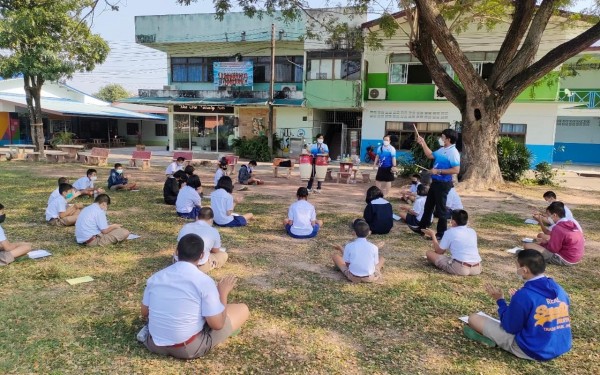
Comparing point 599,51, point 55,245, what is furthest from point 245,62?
point 55,245

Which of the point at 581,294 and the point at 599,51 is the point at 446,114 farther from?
the point at 581,294

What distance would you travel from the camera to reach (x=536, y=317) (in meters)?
3.33

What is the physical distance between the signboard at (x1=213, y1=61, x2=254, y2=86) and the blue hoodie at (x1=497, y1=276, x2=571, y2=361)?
21841mm

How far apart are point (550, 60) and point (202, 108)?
18.4 meters

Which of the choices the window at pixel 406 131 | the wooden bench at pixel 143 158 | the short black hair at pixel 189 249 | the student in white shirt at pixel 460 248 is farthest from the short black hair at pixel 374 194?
the window at pixel 406 131

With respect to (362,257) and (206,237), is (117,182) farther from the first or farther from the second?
(362,257)

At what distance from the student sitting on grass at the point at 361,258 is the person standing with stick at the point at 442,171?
2.08 meters

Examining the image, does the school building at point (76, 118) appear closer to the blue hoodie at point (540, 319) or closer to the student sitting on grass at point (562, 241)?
the student sitting on grass at point (562, 241)

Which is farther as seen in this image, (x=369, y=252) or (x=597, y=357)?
(x=369, y=252)

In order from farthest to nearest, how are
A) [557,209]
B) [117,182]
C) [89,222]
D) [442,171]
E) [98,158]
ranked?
1. [98,158]
2. [117,182]
3. [442,171]
4. [89,222]
5. [557,209]

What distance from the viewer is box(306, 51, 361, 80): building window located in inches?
858

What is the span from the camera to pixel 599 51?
20.8 meters

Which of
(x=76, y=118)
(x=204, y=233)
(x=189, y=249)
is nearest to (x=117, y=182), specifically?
(x=204, y=233)

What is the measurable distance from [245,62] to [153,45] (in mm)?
6080
